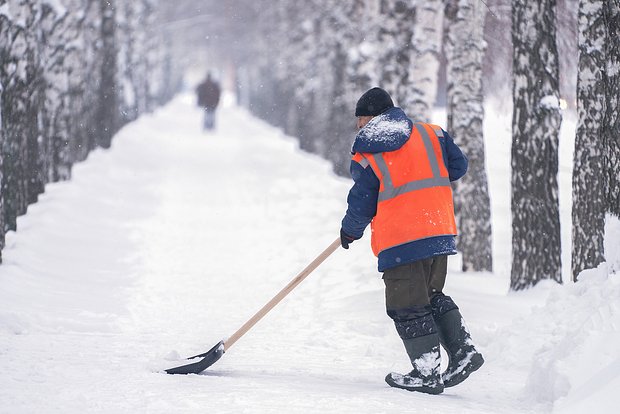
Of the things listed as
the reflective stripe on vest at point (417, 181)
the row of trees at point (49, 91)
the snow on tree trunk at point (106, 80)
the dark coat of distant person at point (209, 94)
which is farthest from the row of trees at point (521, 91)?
the dark coat of distant person at point (209, 94)

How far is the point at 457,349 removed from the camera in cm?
525

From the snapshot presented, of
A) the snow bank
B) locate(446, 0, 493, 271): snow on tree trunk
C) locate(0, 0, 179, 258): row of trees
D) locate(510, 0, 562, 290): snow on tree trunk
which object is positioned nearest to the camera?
the snow bank

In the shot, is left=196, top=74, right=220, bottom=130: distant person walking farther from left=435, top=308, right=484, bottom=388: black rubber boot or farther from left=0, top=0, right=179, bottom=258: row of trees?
left=435, top=308, right=484, bottom=388: black rubber boot

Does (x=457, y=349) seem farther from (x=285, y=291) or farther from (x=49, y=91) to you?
(x=49, y=91)

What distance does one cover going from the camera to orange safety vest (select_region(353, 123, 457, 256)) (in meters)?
5.08

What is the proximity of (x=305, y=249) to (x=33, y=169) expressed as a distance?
12.7ft

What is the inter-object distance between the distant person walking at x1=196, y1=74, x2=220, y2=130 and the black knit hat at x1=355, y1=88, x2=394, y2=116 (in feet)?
87.7

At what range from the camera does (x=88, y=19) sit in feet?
64.9

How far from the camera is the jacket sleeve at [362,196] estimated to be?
5.11m

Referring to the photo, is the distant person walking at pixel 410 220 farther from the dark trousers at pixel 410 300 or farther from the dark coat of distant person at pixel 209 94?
the dark coat of distant person at pixel 209 94

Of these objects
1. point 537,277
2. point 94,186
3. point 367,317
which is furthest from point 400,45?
point 367,317

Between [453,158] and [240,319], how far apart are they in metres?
2.81

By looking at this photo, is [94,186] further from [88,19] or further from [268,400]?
[268,400]

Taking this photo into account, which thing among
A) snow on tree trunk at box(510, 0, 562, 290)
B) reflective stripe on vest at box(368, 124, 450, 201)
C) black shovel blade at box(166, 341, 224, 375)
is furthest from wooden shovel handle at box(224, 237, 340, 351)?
snow on tree trunk at box(510, 0, 562, 290)
